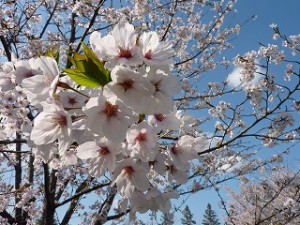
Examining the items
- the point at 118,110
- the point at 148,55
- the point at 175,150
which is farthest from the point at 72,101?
the point at 175,150

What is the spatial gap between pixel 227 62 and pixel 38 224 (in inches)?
225

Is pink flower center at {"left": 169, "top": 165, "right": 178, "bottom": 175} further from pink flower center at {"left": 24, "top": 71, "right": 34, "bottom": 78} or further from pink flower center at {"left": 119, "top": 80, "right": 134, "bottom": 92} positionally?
pink flower center at {"left": 24, "top": 71, "right": 34, "bottom": 78}

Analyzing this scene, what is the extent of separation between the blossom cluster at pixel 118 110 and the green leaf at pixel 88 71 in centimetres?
2

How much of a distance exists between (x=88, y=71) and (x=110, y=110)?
148 millimetres

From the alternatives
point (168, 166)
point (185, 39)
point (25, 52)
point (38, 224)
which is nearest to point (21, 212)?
point (38, 224)

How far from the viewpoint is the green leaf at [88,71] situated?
1.14m

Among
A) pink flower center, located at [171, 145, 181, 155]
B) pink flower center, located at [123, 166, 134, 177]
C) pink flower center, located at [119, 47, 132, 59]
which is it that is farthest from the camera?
pink flower center, located at [171, 145, 181, 155]

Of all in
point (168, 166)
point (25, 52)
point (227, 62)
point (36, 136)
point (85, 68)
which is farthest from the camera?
point (227, 62)

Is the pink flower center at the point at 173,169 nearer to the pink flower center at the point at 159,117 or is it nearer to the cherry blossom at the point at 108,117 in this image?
the pink flower center at the point at 159,117

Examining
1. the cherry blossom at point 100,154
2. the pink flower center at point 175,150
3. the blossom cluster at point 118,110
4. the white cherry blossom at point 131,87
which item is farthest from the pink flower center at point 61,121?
the pink flower center at point 175,150

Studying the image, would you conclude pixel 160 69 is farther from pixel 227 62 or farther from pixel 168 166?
pixel 227 62

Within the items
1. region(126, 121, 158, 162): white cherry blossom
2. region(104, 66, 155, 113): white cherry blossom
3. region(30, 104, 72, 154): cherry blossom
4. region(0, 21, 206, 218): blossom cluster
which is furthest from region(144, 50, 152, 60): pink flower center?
region(30, 104, 72, 154): cherry blossom

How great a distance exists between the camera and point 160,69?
117 centimetres

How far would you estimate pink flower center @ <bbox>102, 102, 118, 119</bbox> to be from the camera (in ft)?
3.76
